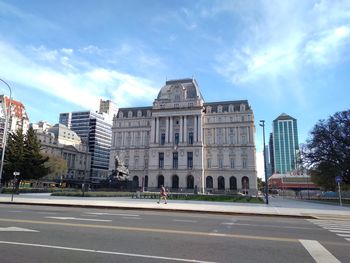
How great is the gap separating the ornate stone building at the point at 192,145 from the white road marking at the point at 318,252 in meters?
80.4

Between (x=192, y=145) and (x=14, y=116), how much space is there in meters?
78.2

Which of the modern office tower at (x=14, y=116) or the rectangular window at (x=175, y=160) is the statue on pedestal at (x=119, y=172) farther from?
the modern office tower at (x=14, y=116)

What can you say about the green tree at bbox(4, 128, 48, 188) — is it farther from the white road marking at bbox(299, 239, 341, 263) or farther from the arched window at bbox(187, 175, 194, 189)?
the arched window at bbox(187, 175, 194, 189)

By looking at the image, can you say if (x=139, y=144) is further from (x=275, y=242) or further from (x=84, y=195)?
(x=275, y=242)

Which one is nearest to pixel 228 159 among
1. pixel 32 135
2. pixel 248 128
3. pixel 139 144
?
pixel 248 128

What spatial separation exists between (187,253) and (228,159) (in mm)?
88930

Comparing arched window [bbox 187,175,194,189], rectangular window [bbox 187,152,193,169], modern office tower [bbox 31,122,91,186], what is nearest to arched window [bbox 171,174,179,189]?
arched window [bbox 187,175,194,189]

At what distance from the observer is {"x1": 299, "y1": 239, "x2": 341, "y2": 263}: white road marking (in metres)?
6.96

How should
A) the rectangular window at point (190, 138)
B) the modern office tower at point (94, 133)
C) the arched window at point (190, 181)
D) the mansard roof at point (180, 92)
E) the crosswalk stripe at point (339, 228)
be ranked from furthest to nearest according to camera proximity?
the modern office tower at point (94, 133) < the mansard roof at point (180, 92) < the rectangular window at point (190, 138) < the arched window at point (190, 181) < the crosswalk stripe at point (339, 228)

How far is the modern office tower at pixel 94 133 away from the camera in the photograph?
511 ft

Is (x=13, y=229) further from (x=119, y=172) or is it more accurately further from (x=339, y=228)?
(x=119, y=172)

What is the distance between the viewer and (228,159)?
3716 inches

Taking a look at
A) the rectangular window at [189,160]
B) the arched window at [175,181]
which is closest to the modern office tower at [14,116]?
the arched window at [175,181]

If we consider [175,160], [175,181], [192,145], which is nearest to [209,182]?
[175,181]
